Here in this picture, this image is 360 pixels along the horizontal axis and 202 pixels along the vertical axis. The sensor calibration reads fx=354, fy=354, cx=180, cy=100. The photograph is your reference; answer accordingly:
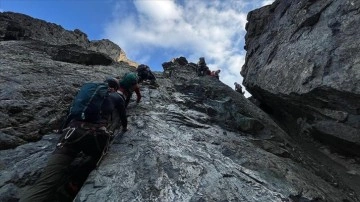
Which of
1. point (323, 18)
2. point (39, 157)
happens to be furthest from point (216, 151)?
point (323, 18)

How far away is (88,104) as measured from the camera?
9.57 m

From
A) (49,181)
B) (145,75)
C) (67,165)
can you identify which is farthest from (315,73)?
(49,181)

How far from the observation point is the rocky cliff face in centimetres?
897

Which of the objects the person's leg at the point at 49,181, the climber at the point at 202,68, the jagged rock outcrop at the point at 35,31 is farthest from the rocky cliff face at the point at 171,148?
the climber at the point at 202,68

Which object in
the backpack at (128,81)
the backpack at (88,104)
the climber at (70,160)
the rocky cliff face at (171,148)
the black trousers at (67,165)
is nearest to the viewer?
the black trousers at (67,165)

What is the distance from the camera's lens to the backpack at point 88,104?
9.44 m

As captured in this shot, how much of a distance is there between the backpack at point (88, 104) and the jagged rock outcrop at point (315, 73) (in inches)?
368

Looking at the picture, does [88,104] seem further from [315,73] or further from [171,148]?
[315,73]

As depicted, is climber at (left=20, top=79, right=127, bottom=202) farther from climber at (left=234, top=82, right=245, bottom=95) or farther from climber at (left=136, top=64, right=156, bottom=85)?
climber at (left=234, top=82, right=245, bottom=95)

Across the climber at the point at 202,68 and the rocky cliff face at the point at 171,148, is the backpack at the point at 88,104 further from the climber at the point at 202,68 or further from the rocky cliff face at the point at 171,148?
the climber at the point at 202,68

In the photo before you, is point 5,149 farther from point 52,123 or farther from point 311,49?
point 311,49

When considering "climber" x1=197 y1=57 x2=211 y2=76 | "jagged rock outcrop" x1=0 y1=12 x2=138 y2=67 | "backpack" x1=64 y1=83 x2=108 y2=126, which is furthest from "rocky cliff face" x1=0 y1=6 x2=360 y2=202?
"climber" x1=197 y1=57 x2=211 y2=76

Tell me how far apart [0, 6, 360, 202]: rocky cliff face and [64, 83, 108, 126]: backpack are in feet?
4.38

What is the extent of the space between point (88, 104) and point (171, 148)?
9.31 feet
